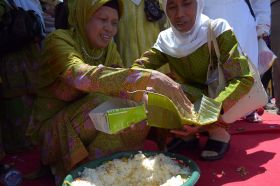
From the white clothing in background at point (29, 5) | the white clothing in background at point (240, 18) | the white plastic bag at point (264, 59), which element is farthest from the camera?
the white plastic bag at point (264, 59)

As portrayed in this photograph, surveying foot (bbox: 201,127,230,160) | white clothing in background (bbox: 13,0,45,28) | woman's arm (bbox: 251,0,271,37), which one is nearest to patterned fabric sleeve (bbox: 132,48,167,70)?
foot (bbox: 201,127,230,160)

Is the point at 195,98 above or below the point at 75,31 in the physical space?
below

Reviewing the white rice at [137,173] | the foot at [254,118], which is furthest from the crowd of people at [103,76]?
the foot at [254,118]

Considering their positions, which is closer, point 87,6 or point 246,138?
point 87,6

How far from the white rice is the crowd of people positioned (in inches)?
8.2

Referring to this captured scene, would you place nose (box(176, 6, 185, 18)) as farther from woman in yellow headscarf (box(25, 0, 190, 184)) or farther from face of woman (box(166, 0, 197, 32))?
woman in yellow headscarf (box(25, 0, 190, 184))

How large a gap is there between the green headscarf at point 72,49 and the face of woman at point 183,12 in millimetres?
338

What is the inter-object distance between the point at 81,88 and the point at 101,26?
0.57 metres

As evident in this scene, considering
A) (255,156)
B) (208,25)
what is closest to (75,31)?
(208,25)

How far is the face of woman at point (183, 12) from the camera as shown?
8.02 ft

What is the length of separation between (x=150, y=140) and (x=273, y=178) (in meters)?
0.93

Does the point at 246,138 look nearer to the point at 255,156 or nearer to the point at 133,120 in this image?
the point at 255,156

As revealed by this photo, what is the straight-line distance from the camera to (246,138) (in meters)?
2.84

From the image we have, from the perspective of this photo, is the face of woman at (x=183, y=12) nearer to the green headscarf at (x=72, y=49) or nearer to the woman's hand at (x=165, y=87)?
the green headscarf at (x=72, y=49)
